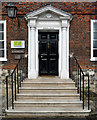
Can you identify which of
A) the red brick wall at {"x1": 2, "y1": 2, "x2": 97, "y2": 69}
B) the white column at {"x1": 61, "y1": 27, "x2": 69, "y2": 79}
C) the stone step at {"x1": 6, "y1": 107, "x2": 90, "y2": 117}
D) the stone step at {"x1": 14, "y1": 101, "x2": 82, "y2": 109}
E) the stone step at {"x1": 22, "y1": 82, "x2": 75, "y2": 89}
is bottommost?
the stone step at {"x1": 6, "y1": 107, "x2": 90, "y2": 117}

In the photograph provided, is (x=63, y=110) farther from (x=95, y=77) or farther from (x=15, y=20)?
(x=15, y=20)

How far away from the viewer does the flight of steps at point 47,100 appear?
363 centimetres

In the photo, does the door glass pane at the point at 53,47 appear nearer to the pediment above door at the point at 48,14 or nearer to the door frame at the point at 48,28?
the door frame at the point at 48,28

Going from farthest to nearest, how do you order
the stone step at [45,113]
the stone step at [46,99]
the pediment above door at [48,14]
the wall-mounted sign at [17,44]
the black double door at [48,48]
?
the black double door at [48,48] < the wall-mounted sign at [17,44] < the pediment above door at [48,14] < the stone step at [46,99] < the stone step at [45,113]

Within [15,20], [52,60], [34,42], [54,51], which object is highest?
[15,20]

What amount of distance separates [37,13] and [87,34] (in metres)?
2.56

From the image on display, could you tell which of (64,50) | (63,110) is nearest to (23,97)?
(63,110)

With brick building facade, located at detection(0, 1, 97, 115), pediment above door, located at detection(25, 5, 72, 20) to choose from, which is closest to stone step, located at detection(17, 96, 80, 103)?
brick building facade, located at detection(0, 1, 97, 115)

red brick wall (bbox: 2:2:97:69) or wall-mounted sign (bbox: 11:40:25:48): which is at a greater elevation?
red brick wall (bbox: 2:2:97:69)

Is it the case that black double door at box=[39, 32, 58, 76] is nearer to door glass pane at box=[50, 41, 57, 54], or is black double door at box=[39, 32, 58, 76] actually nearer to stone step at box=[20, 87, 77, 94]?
door glass pane at box=[50, 41, 57, 54]

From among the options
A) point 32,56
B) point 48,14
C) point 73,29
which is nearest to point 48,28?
point 48,14

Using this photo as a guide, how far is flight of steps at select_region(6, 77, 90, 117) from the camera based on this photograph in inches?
143

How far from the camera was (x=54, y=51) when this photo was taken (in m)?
5.95

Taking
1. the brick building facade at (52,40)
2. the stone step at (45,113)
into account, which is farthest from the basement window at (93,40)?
the stone step at (45,113)
